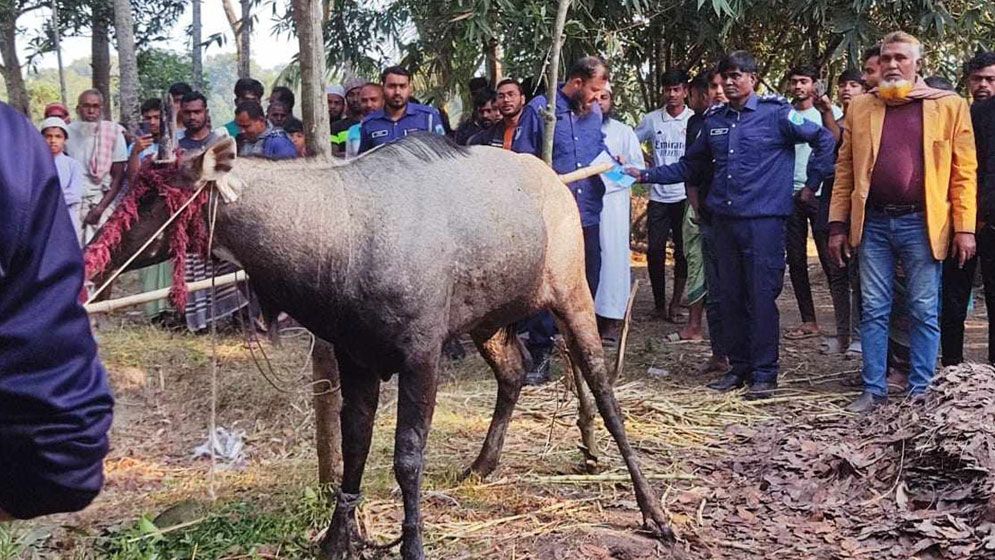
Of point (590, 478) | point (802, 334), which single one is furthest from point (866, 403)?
point (802, 334)

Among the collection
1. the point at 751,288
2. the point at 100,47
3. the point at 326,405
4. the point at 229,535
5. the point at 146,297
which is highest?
the point at 100,47

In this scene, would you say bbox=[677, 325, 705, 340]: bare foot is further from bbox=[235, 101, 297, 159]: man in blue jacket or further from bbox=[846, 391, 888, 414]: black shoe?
bbox=[235, 101, 297, 159]: man in blue jacket

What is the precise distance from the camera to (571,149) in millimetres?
7293

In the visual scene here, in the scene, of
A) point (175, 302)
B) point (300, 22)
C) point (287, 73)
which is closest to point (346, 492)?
point (175, 302)

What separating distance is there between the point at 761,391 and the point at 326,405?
3.40 m

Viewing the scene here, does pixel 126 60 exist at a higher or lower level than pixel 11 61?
lower

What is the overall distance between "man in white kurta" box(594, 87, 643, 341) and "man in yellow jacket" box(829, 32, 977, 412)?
83.0 inches

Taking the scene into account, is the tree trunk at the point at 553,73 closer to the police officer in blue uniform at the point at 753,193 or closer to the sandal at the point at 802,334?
the police officer in blue uniform at the point at 753,193

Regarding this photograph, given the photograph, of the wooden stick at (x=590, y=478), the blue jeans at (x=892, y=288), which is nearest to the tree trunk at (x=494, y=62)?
the blue jeans at (x=892, y=288)

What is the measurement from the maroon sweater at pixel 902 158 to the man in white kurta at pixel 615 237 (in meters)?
2.34

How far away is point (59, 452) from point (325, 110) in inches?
125

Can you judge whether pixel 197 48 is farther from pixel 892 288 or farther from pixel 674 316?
pixel 892 288

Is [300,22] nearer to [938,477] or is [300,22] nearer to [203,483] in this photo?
[203,483]

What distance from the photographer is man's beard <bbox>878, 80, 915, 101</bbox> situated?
5.86 metres
